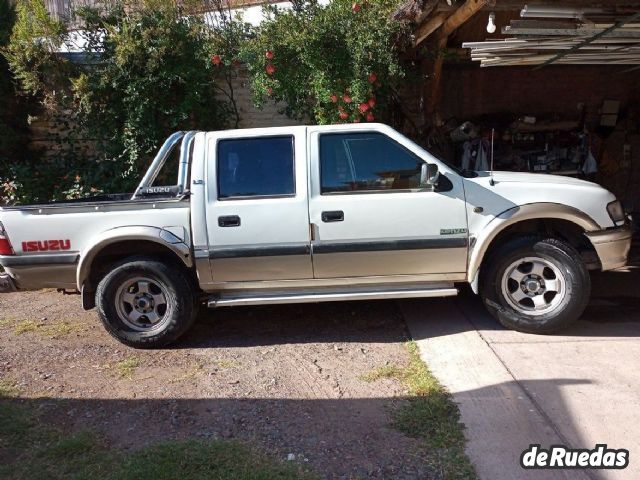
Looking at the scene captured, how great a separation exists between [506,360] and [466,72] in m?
6.20

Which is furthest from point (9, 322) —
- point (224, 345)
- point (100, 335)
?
point (224, 345)

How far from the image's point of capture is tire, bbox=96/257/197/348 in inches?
188

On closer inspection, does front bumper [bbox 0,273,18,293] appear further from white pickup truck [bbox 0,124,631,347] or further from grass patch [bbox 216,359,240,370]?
grass patch [bbox 216,359,240,370]

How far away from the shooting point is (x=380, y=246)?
15.4ft

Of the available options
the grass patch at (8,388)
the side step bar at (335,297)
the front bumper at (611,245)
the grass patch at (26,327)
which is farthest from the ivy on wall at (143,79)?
the grass patch at (8,388)

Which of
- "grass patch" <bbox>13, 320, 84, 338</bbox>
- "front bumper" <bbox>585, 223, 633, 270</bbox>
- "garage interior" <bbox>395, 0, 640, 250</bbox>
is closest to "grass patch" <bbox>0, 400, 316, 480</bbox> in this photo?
"grass patch" <bbox>13, 320, 84, 338</bbox>

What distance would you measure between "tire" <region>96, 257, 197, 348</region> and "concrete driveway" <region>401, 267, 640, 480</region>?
2176mm

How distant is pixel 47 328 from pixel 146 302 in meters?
1.48

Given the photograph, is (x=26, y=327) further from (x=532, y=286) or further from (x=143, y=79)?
(x=532, y=286)

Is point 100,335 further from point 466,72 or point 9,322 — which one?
point 466,72

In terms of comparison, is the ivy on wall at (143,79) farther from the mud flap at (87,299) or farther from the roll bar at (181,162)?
the mud flap at (87,299)

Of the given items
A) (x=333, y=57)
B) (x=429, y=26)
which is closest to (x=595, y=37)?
(x=429, y=26)

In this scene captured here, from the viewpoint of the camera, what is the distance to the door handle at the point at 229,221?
184 inches

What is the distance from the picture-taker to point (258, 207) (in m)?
4.68
